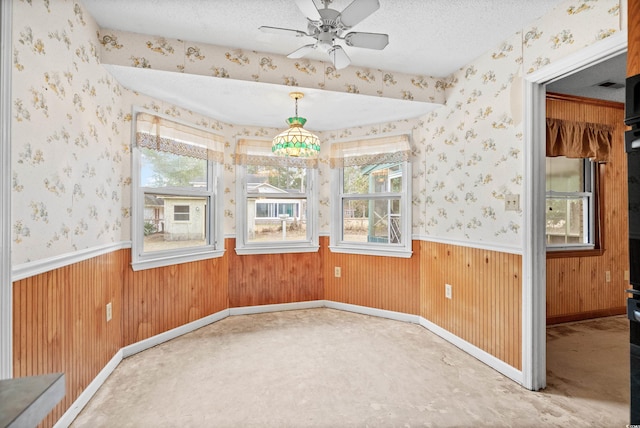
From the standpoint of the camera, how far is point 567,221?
348cm

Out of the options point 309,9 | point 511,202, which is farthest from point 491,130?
point 309,9

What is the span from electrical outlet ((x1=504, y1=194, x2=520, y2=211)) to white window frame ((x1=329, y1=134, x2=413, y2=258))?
3.90 feet

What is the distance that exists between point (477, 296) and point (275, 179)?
2.47m

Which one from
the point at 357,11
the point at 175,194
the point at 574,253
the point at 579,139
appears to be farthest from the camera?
the point at 574,253

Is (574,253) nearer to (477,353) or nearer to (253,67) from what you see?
(477,353)

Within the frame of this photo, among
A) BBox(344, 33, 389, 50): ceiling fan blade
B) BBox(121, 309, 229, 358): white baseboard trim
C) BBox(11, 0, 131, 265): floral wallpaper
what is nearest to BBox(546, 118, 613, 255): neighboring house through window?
BBox(344, 33, 389, 50): ceiling fan blade

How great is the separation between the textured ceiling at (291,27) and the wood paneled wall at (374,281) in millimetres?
1666

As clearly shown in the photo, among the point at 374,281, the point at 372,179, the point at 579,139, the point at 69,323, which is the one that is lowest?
→ the point at 374,281

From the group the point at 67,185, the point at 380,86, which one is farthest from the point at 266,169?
the point at 67,185

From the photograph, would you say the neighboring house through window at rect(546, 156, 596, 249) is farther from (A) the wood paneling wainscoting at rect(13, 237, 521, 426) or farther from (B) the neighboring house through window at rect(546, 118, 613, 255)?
(A) the wood paneling wainscoting at rect(13, 237, 521, 426)

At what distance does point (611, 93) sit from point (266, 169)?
11.9 ft

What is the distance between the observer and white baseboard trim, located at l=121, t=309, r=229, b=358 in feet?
8.58

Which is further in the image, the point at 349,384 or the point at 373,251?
the point at 373,251

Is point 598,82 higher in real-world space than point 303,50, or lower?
higher
